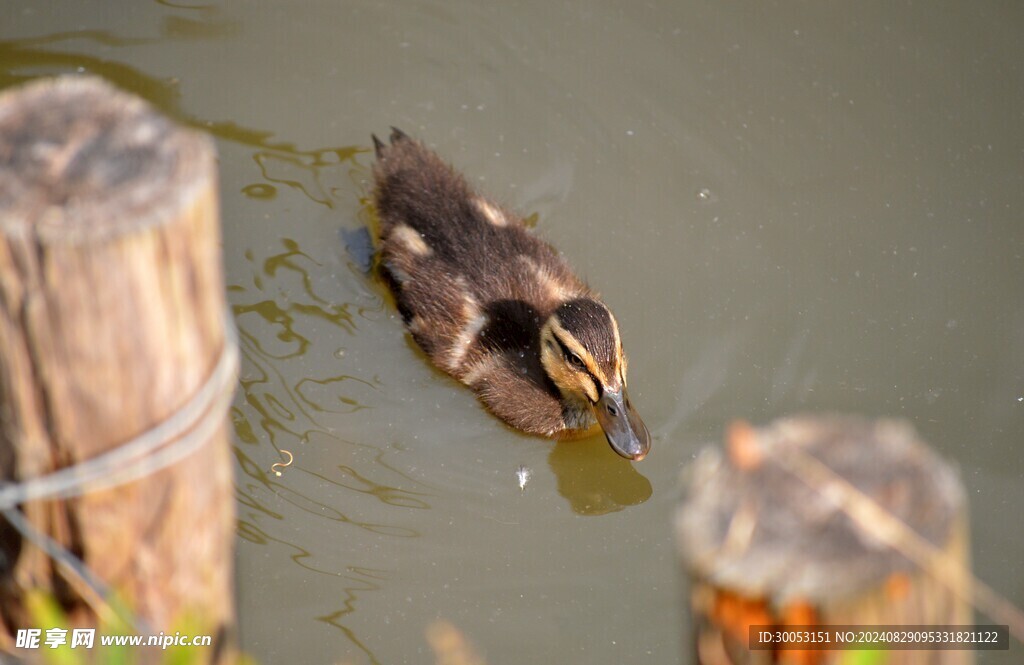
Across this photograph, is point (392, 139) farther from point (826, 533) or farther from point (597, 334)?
point (826, 533)

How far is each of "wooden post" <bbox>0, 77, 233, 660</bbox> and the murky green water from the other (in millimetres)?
1683

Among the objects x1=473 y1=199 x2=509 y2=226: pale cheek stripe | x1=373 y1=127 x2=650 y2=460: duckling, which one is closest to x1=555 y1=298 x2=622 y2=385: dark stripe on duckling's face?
x1=373 y1=127 x2=650 y2=460: duckling

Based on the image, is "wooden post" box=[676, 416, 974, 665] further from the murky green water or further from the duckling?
the duckling

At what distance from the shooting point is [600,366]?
363 cm

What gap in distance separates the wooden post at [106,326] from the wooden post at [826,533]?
2.30 ft

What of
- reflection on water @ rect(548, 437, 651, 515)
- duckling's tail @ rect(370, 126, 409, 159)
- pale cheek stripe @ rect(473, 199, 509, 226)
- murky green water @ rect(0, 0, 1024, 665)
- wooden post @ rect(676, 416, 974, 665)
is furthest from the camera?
duckling's tail @ rect(370, 126, 409, 159)

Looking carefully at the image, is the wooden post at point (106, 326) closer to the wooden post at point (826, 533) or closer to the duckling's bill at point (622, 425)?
the wooden post at point (826, 533)

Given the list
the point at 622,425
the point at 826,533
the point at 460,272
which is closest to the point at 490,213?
the point at 460,272

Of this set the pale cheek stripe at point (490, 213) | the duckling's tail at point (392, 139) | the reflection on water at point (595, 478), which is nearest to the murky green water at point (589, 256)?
the reflection on water at point (595, 478)

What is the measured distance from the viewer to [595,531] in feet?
12.2

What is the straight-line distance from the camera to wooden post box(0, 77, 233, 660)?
144 centimetres

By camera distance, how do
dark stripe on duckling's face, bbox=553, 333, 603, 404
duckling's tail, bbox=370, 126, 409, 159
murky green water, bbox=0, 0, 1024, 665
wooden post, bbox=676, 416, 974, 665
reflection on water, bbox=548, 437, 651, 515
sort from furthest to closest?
duckling's tail, bbox=370, 126, 409, 159, reflection on water, bbox=548, 437, 651, 515, dark stripe on duckling's face, bbox=553, 333, 603, 404, murky green water, bbox=0, 0, 1024, 665, wooden post, bbox=676, 416, 974, 665

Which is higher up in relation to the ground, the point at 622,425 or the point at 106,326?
the point at 106,326

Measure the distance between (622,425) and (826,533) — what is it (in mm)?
2220
